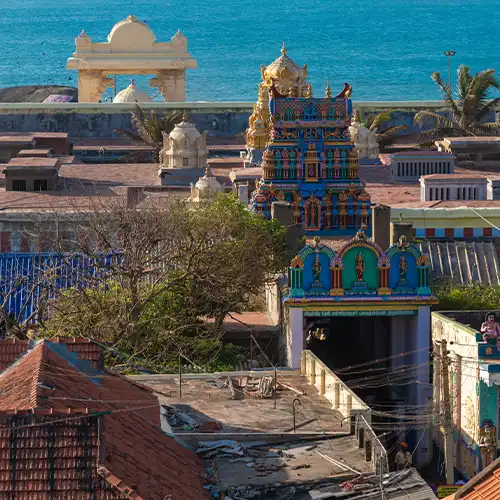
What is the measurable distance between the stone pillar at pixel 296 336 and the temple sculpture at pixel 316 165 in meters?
11.7

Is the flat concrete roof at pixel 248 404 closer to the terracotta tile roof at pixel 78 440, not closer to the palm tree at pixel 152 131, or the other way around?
the terracotta tile roof at pixel 78 440

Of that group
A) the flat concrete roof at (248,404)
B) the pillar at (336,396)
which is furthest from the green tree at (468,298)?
the pillar at (336,396)

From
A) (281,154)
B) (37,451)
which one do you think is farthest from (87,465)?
(281,154)

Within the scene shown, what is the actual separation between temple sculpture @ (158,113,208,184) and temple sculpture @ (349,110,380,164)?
6270 millimetres

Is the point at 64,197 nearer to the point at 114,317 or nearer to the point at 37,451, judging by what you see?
the point at 114,317

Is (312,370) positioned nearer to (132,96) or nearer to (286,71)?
(286,71)

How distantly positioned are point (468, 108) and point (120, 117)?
1751cm

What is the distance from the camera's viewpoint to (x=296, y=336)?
43969 mm

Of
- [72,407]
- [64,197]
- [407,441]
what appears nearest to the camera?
[72,407]

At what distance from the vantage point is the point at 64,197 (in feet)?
211

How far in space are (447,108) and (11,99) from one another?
6581 centimetres

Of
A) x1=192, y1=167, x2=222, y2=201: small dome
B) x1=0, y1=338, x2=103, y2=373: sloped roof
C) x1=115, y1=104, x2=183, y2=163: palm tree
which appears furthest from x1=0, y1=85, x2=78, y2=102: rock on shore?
x1=0, y1=338, x2=103, y2=373: sloped roof

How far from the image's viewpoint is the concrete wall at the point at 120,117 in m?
94.6

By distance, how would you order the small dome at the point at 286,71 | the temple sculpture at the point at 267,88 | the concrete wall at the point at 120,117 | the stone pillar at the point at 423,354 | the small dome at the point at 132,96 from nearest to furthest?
1. the stone pillar at the point at 423,354
2. the temple sculpture at the point at 267,88
3. the small dome at the point at 286,71
4. the concrete wall at the point at 120,117
5. the small dome at the point at 132,96
